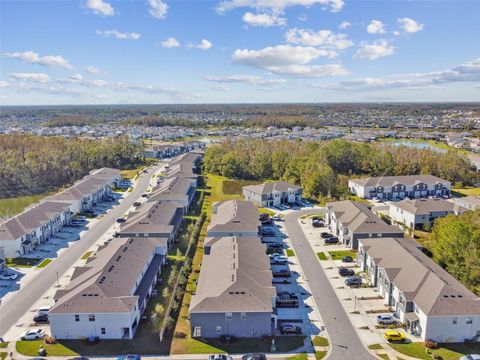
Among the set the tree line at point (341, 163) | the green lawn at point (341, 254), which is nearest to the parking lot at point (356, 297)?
the green lawn at point (341, 254)

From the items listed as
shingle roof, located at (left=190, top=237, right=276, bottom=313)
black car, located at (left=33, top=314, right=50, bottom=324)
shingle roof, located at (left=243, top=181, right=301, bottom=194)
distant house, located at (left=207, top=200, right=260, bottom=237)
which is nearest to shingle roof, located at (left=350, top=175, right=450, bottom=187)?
shingle roof, located at (left=243, top=181, right=301, bottom=194)

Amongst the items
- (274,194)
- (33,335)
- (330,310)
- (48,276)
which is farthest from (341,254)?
(48,276)

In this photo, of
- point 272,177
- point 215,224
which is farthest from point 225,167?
point 215,224

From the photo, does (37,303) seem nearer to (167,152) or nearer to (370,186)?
(370,186)

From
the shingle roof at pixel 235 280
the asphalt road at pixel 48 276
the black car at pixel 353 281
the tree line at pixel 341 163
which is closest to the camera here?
the shingle roof at pixel 235 280

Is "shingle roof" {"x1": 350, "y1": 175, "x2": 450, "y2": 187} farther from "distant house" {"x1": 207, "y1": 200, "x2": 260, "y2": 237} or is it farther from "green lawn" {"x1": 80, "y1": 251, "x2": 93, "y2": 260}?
"green lawn" {"x1": 80, "y1": 251, "x2": 93, "y2": 260}

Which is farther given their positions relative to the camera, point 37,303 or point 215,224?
point 215,224

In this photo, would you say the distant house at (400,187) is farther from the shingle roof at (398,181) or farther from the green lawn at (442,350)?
the green lawn at (442,350)
